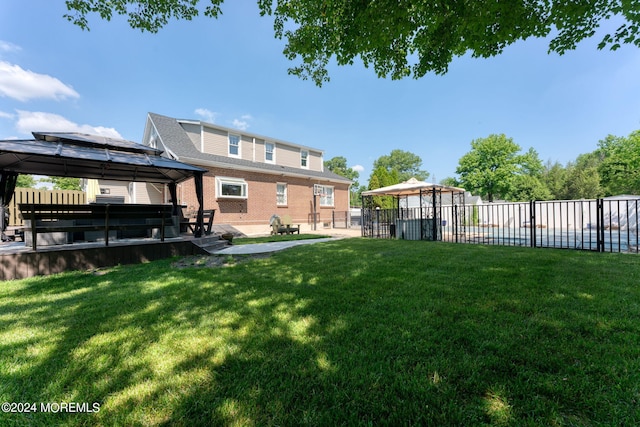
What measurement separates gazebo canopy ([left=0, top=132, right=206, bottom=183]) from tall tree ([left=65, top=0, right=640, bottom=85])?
284 cm

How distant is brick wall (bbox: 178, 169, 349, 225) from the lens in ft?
45.4

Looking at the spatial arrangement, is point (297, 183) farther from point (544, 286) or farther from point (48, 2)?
point (544, 286)

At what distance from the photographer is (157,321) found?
2.83 metres

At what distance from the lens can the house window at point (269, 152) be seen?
58.9ft

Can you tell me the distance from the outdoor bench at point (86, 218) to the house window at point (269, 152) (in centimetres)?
1108

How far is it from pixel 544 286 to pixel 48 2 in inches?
499

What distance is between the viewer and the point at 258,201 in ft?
53.0

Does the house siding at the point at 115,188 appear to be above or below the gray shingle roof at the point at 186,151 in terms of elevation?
below

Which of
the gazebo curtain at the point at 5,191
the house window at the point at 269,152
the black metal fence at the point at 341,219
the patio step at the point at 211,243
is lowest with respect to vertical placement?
the patio step at the point at 211,243

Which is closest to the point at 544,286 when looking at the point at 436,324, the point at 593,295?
the point at 593,295

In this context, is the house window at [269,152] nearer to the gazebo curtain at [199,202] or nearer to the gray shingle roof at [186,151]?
the gray shingle roof at [186,151]

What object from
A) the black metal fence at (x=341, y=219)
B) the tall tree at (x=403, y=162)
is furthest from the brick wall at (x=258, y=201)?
the tall tree at (x=403, y=162)

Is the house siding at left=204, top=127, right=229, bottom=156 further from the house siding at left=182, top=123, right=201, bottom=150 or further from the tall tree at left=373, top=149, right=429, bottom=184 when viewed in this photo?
the tall tree at left=373, top=149, right=429, bottom=184

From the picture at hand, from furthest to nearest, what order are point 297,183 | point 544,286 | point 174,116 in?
point 297,183 < point 174,116 < point 544,286
